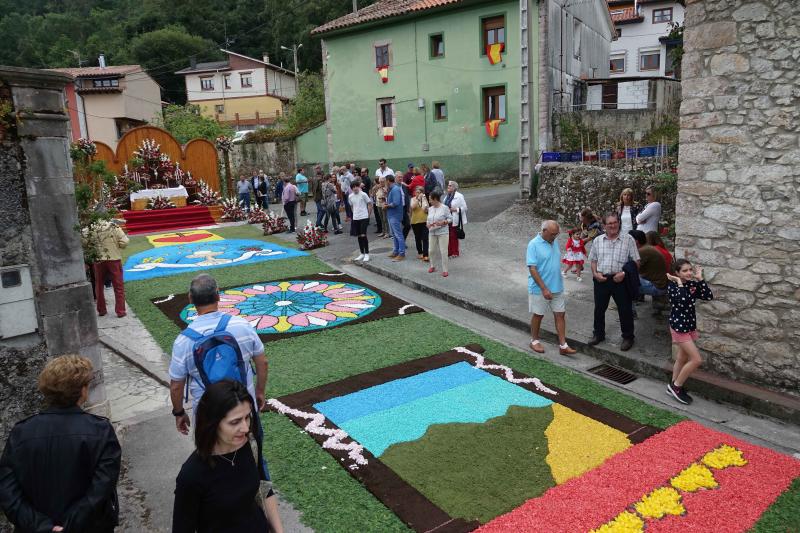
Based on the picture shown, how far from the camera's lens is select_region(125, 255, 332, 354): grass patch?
30.4ft

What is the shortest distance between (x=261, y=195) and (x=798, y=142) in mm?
19458

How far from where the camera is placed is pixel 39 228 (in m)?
4.73

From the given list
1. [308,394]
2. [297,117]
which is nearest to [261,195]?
[297,117]

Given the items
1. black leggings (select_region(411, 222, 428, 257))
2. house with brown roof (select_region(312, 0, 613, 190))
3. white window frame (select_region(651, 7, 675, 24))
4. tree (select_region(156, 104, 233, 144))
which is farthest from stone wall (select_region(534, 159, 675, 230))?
white window frame (select_region(651, 7, 675, 24))

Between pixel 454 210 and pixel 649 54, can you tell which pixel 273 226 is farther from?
pixel 649 54

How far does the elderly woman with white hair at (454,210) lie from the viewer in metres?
12.5

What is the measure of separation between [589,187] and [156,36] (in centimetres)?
5338

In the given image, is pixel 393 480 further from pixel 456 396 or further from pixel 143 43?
pixel 143 43

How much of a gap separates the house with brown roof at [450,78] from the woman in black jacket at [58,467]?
2151cm

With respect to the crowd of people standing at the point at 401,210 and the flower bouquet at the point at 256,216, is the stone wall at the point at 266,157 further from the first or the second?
the crowd of people standing at the point at 401,210

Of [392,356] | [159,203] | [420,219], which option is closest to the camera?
[392,356]

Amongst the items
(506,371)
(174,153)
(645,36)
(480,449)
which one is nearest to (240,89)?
(174,153)

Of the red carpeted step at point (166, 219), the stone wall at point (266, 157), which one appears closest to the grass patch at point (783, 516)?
the red carpeted step at point (166, 219)

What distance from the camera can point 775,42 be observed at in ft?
19.9
